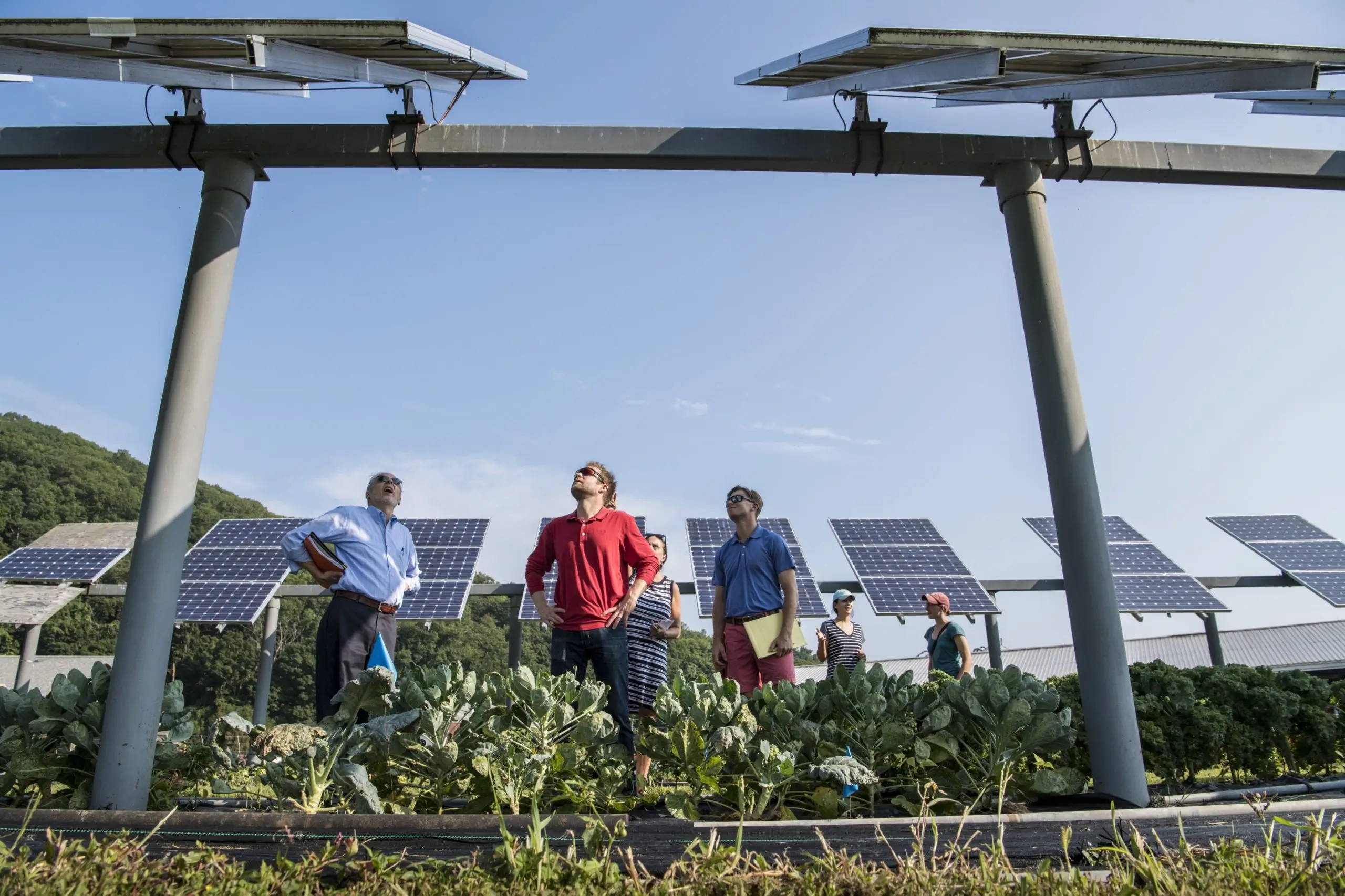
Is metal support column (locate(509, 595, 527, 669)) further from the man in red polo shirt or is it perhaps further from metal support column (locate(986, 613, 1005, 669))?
metal support column (locate(986, 613, 1005, 669))

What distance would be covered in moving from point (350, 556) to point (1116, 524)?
12633 mm

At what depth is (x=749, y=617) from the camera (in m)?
5.38

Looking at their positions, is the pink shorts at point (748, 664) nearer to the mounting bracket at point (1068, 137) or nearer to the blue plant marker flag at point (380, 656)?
the blue plant marker flag at point (380, 656)

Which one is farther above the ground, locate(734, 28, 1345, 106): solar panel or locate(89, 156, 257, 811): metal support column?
locate(734, 28, 1345, 106): solar panel

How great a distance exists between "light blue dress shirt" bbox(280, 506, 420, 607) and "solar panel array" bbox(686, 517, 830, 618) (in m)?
3.82

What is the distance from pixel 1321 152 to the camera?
5.45 metres

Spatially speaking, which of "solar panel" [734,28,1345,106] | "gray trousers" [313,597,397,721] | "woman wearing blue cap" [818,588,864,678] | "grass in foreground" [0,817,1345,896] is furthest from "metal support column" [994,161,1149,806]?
"gray trousers" [313,597,397,721]

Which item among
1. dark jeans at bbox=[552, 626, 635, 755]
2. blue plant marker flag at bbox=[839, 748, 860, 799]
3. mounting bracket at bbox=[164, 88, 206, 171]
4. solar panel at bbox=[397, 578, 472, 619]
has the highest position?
mounting bracket at bbox=[164, 88, 206, 171]

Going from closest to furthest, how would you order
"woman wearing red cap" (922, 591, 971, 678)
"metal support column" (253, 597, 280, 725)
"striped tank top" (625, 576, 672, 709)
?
1. "striped tank top" (625, 576, 672, 709)
2. "woman wearing red cap" (922, 591, 971, 678)
3. "metal support column" (253, 597, 280, 725)

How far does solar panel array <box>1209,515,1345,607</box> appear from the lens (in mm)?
10945

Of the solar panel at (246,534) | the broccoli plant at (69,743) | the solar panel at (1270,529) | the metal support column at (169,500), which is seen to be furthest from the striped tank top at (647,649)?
the solar panel at (1270,529)

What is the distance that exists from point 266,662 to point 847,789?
7.42 m

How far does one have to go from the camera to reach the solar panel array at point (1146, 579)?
10250 mm

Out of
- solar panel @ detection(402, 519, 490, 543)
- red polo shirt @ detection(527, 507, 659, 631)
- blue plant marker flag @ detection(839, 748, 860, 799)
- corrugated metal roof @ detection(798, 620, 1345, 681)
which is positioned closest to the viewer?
blue plant marker flag @ detection(839, 748, 860, 799)
